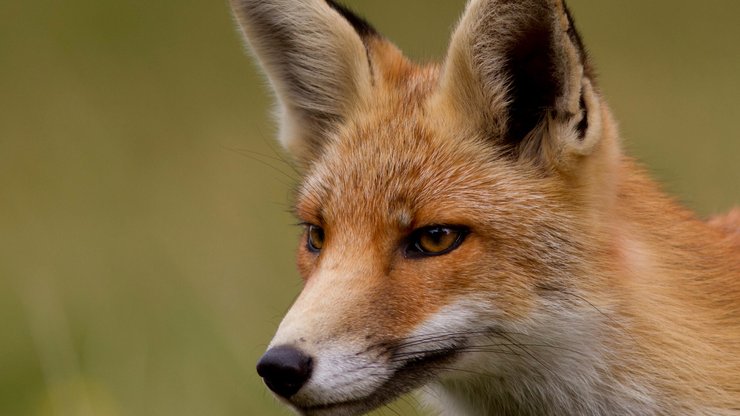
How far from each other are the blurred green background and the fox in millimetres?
1134

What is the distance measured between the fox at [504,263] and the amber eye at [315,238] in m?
0.01

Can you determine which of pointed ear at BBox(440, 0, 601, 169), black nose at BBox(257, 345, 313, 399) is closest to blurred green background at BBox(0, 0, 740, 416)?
black nose at BBox(257, 345, 313, 399)

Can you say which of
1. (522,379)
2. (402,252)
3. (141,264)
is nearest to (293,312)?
(402,252)

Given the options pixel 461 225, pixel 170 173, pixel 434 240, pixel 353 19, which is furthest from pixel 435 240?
pixel 170 173

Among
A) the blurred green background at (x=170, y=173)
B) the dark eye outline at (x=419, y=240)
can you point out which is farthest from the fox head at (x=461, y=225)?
the blurred green background at (x=170, y=173)

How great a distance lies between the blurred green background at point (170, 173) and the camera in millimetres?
8250

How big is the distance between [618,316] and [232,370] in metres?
3.00

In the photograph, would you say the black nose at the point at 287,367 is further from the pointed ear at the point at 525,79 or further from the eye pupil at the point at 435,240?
the pointed ear at the point at 525,79

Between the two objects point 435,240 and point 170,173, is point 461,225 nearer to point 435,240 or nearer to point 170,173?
point 435,240

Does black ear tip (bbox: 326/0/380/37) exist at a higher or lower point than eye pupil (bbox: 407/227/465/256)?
higher

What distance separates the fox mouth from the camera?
557 centimetres

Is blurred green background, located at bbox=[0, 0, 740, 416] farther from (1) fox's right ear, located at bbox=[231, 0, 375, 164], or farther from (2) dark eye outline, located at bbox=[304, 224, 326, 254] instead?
(2) dark eye outline, located at bbox=[304, 224, 326, 254]

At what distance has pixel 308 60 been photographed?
7.16 m

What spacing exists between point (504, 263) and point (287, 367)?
1.20 m
